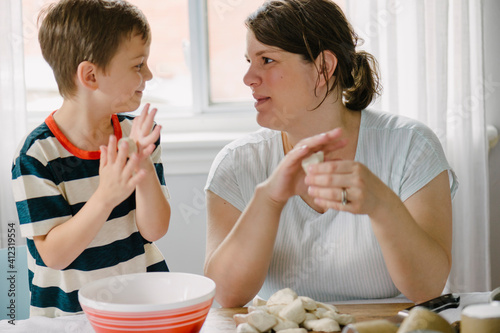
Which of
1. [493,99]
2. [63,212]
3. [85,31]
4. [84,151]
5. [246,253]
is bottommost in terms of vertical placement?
[246,253]

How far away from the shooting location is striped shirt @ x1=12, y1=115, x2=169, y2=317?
1.20 meters

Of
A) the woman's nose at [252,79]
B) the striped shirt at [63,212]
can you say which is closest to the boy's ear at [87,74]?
the striped shirt at [63,212]

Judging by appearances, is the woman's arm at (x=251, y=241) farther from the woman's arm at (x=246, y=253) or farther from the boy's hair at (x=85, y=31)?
the boy's hair at (x=85, y=31)

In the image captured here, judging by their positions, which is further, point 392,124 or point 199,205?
point 199,205

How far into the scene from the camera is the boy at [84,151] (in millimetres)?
1225

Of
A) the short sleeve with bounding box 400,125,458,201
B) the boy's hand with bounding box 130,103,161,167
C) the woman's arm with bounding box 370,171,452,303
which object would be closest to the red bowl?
the boy's hand with bounding box 130,103,161,167

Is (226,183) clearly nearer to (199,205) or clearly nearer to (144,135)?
(144,135)

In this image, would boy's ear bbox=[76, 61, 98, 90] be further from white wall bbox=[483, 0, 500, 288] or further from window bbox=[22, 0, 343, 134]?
white wall bbox=[483, 0, 500, 288]

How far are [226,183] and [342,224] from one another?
293 mm

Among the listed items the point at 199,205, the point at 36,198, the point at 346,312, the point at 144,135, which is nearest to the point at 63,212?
the point at 36,198

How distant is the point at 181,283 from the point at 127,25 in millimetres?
605

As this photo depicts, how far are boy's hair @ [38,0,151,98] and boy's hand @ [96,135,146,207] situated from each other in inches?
12.3

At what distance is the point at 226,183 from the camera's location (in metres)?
1.41

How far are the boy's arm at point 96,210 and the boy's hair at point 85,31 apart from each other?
12.1 inches
